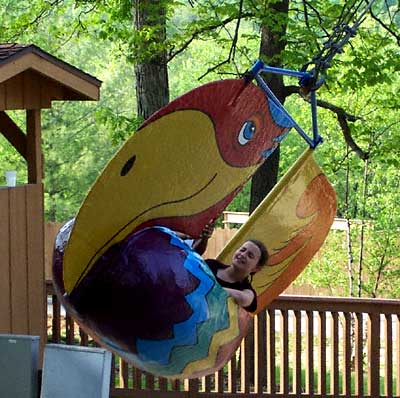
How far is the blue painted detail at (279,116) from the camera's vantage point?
301 centimetres

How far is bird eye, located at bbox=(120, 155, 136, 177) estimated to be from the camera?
7.62 feet

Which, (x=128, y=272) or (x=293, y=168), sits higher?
(x=293, y=168)

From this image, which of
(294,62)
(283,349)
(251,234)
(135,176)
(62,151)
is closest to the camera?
(135,176)

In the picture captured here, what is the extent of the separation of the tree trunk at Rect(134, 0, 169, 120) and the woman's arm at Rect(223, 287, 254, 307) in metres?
5.53

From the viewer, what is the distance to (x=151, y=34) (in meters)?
8.07

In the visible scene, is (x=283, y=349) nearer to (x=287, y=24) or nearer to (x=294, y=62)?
(x=294, y=62)

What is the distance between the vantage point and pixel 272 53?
861 centimetres

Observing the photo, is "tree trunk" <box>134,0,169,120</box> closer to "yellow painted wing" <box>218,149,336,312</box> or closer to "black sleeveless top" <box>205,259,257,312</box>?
"yellow painted wing" <box>218,149,336,312</box>

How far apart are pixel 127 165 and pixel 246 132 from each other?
767 millimetres

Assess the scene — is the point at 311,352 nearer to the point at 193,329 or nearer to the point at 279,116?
the point at 279,116

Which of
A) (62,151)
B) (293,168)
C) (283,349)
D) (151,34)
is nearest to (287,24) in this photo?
(151,34)

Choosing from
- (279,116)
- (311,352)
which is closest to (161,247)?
(279,116)

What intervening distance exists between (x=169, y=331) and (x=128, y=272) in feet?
0.60

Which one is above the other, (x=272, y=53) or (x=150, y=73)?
(x=272, y=53)
